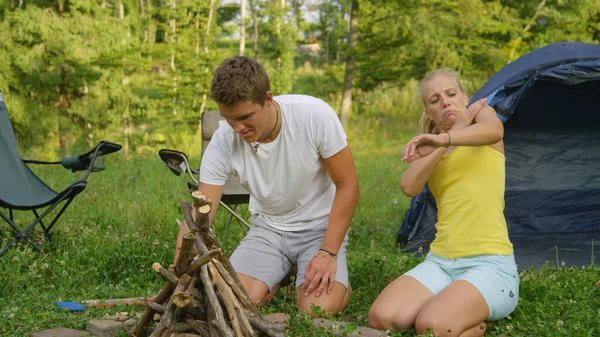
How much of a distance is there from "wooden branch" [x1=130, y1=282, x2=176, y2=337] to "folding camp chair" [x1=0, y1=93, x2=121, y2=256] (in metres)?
1.41

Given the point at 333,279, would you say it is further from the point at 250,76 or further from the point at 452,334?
the point at 250,76

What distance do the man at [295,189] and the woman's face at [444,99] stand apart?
1.44 ft

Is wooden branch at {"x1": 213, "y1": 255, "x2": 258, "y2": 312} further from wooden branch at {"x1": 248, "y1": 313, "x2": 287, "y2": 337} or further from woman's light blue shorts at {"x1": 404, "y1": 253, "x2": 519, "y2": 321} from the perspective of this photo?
woman's light blue shorts at {"x1": 404, "y1": 253, "x2": 519, "y2": 321}

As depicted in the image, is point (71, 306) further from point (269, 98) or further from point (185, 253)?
point (269, 98)

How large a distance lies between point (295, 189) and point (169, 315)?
3.00 feet

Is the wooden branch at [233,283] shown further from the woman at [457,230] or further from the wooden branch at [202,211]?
the woman at [457,230]

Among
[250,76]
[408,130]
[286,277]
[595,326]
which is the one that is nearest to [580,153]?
[595,326]

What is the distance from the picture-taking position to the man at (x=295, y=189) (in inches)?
113

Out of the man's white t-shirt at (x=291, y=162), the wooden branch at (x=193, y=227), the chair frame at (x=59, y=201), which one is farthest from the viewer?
the chair frame at (x=59, y=201)

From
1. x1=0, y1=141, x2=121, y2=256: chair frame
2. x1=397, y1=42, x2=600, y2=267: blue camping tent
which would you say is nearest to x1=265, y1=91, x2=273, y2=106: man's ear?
x1=0, y1=141, x2=121, y2=256: chair frame

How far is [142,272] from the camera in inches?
144

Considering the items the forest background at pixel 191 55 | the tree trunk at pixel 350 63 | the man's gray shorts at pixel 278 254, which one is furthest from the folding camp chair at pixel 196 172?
the tree trunk at pixel 350 63

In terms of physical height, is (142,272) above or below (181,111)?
above

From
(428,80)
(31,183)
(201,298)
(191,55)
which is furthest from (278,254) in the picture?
(191,55)
